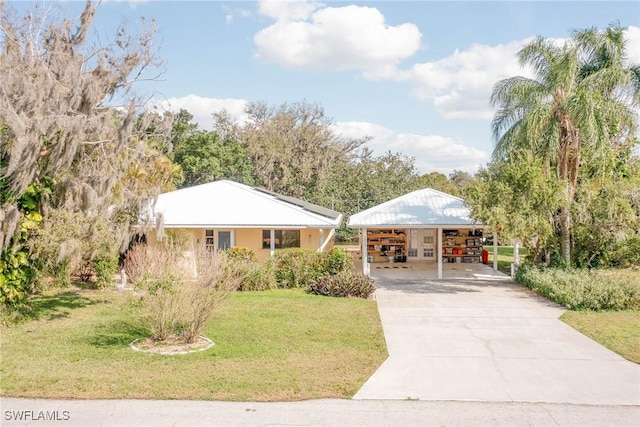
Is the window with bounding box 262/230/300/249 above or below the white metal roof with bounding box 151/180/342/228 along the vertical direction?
below

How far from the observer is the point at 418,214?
20.8 metres

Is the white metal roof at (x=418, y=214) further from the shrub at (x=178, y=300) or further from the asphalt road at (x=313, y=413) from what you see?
the asphalt road at (x=313, y=413)

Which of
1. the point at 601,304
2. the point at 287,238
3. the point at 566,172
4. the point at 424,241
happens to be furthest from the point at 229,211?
the point at 601,304

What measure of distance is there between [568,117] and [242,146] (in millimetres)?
31528

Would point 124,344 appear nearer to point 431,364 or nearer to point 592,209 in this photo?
point 431,364

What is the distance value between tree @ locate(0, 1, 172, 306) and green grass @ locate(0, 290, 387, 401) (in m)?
2.26

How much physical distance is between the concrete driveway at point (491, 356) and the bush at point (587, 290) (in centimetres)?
55

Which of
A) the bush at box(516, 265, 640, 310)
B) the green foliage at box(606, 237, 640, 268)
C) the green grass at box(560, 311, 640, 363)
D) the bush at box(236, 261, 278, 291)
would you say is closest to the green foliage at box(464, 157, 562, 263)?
the bush at box(516, 265, 640, 310)

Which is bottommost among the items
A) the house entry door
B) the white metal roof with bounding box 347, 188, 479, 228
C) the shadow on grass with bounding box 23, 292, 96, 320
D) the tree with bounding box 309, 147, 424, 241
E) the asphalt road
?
the asphalt road

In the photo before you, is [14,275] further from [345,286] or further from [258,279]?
[345,286]

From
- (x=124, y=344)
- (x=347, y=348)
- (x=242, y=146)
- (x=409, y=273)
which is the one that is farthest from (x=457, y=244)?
(x=242, y=146)

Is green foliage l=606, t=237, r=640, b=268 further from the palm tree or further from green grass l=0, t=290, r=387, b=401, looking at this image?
green grass l=0, t=290, r=387, b=401

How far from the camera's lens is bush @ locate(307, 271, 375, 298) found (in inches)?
644

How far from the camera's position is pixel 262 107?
49781mm
